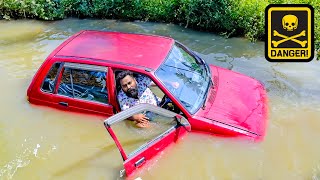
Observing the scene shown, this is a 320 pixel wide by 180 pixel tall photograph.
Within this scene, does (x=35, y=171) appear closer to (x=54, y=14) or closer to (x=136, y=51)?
(x=136, y=51)

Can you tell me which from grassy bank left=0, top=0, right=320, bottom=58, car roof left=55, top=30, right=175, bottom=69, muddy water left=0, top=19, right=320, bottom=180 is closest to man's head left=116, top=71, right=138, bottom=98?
car roof left=55, top=30, right=175, bottom=69

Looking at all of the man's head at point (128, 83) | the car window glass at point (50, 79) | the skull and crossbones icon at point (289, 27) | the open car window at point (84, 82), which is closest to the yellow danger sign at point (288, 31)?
the skull and crossbones icon at point (289, 27)

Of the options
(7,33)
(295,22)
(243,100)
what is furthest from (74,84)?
(7,33)

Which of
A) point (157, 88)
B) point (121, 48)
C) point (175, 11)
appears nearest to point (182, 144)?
point (157, 88)

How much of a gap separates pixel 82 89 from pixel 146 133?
121 cm

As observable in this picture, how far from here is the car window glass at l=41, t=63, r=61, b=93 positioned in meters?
5.96

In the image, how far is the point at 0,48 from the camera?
9.65 meters

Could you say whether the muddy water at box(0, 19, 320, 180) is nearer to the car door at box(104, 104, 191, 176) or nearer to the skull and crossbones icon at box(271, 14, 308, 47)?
the car door at box(104, 104, 191, 176)

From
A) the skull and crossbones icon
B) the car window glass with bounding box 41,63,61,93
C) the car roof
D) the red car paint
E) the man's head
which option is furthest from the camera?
the skull and crossbones icon

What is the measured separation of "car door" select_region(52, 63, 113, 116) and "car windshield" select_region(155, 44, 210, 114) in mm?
Answer: 890

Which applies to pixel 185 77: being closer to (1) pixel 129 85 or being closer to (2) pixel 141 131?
(1) pixel 129 85

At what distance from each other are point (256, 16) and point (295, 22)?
2.97 metres

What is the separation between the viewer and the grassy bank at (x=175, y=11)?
9.40m

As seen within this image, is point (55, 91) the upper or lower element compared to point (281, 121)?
upper
